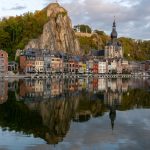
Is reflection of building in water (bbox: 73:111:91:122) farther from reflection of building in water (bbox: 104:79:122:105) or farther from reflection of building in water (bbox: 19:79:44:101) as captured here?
reflection of building in water (bbox: 19:79:44:101)

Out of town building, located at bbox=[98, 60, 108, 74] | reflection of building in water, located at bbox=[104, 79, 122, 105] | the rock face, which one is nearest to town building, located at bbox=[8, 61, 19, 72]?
the rock face

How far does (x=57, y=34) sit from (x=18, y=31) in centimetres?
2361

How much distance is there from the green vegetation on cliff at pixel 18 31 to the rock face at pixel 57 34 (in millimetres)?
4048

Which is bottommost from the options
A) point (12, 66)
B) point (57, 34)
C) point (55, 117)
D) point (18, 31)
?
point (55, 117)

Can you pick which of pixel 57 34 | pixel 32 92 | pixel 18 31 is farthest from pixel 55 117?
pixel 57 34

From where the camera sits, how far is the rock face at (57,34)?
16662cm

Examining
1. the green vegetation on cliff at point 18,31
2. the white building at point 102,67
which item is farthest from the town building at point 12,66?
the white building at point 102,67

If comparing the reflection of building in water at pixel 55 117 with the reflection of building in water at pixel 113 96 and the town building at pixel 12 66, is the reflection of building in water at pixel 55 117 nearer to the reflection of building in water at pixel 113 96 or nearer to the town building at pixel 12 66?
the reflection of building in water at pixel 113 96

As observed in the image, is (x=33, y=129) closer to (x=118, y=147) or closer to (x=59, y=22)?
(x=118, y=147)

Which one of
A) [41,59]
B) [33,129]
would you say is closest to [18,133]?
[33,129]

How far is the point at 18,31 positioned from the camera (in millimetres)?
157625

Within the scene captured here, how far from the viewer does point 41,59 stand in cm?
15262

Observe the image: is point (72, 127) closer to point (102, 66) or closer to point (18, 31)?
point (18, 31)

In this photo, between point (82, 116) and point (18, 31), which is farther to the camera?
point (18, 31)
